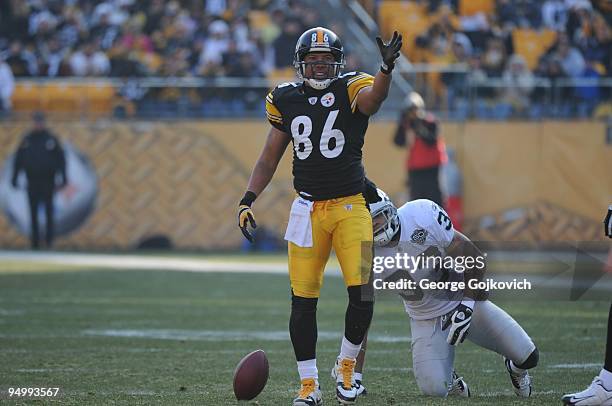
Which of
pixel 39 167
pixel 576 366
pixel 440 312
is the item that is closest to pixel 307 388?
pixel 440 312

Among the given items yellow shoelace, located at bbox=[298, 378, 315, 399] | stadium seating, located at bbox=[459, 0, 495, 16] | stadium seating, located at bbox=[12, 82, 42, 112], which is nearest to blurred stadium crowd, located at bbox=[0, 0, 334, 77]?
stadium seating, located at bbox=[12, 82, 42, 112]

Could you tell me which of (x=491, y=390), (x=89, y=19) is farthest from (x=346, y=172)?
(x=89, y=19)

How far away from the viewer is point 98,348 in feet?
23.7

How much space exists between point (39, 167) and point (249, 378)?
11.7 metres

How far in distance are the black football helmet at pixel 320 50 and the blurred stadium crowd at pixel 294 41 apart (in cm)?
1023

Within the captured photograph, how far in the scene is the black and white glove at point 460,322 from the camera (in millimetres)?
5516

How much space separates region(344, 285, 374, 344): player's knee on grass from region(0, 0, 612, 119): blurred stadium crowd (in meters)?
10.5

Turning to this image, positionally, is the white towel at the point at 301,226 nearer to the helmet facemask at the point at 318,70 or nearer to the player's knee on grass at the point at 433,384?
the helmet facemask at the point at 318,70

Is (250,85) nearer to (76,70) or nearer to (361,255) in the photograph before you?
(76,70)

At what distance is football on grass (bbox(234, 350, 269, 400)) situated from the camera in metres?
5.19

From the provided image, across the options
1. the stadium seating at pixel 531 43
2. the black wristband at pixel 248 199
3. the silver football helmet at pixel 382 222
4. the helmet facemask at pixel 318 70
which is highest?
the helmet facemask at pixel 318 70

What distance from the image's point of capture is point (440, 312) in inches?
230

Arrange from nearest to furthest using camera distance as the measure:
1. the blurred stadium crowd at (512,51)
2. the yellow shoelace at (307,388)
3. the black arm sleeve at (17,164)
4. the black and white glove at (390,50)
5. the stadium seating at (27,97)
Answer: the black and white glove at (390,50), the yellow shoelace at (307,388), the blurred stadium crowd at (512,51), the black arm sleeve at (17,164), the stadium seating at (27,97)

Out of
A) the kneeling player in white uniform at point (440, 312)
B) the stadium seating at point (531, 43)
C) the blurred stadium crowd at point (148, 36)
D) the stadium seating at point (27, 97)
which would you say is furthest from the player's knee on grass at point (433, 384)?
the stadium seating at point (531, 43)
